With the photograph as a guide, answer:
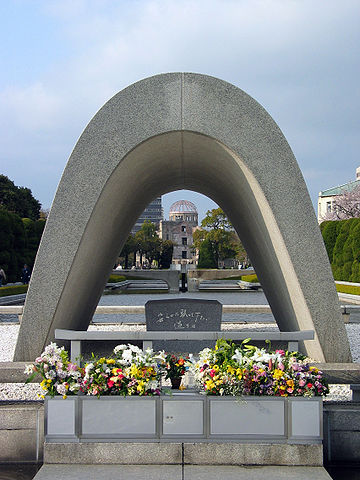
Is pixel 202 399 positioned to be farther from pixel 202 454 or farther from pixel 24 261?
pixel 24 261

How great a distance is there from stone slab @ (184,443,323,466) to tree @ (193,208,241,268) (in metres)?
50.5

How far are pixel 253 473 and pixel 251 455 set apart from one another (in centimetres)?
19

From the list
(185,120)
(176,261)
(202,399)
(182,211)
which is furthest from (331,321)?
(182,211)

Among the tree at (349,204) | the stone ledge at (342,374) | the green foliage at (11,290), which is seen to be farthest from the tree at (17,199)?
the stone ledge at (342,374)

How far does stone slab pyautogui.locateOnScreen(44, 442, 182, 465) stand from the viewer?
5.10m

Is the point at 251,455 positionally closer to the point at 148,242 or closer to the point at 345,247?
the point at 345,247

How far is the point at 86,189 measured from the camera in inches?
281

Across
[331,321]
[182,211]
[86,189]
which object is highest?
[182,211]

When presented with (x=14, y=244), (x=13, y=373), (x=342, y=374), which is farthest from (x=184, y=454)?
(x=14, y=244)

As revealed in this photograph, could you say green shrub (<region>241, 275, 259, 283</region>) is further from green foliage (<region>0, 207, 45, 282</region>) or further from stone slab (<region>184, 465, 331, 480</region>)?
stone slab (<region>184, 465, 331, 480</region>)

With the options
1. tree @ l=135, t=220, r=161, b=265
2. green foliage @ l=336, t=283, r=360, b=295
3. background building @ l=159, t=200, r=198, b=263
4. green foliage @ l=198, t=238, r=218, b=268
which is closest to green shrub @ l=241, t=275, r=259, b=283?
green foliage @ l=336, t=283, r=360, b=295

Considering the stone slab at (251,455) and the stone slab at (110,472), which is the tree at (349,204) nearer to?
the stone slab at (251,455)

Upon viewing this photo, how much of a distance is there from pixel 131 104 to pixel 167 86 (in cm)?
52

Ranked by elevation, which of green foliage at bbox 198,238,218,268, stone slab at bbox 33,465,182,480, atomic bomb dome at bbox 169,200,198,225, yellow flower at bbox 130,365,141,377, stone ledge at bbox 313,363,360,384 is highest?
atomic bomb dome at bbox 169,200,198,225
